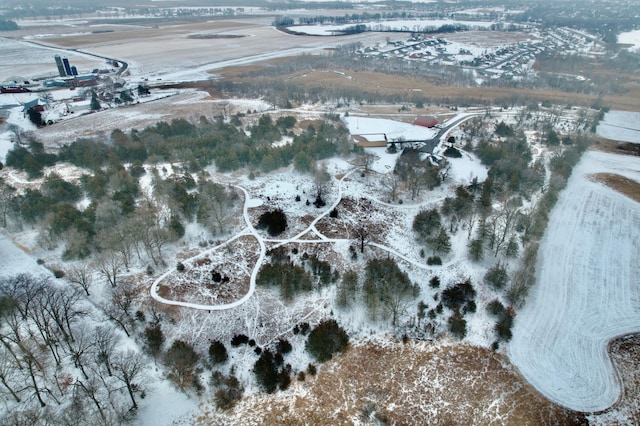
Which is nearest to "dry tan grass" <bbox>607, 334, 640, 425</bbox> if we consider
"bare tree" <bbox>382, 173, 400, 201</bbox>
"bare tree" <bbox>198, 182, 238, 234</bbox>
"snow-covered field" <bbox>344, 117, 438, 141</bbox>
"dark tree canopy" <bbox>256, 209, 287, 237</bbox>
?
"bare tree" <bbox>382, 173, 400, 201</bbox>

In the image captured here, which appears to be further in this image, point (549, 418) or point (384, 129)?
point (384, 129)

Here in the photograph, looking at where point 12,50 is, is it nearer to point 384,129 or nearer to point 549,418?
point 384,129

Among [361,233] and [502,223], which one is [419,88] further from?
[361,233]

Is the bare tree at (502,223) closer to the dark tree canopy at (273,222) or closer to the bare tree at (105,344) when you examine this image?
the dark tree canopy at (273,222)

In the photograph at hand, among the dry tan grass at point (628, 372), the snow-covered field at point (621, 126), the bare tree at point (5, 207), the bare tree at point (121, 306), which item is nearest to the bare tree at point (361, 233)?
the bare tree at point (121, 306)

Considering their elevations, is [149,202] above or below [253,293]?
above

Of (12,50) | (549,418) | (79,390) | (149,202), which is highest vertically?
(12,50)

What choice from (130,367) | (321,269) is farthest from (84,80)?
(130,367)

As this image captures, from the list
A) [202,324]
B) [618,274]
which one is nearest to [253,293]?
[202,324]
